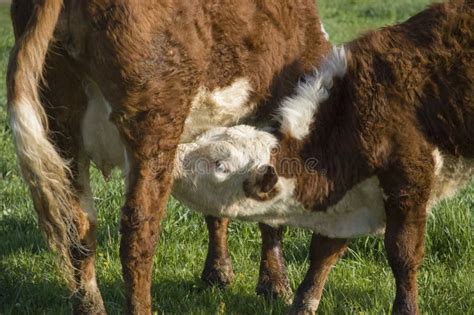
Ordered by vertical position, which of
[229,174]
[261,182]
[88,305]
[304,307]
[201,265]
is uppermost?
[229,174]

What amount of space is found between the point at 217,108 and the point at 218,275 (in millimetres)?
1276

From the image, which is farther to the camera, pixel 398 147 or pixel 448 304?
pixel 448 304

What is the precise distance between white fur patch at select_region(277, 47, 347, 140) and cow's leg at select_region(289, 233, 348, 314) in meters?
0.74

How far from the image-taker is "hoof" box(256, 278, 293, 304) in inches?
199

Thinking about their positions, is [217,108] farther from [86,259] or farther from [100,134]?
[86,259]

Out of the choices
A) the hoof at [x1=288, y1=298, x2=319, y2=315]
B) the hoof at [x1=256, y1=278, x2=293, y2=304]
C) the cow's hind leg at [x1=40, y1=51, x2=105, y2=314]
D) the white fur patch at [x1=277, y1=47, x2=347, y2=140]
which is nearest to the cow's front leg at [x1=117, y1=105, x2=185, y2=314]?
the cow's hind leg at [x1=40, y1=51, x2=105, y2=314]

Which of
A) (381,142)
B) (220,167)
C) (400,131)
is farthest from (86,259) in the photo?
(400,131)

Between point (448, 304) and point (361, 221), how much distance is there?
0.67 metres

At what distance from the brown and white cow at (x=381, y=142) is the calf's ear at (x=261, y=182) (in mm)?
13

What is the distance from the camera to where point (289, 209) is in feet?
14.1

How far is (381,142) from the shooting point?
167 inches

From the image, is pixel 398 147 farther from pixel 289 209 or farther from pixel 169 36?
pixel 169 36

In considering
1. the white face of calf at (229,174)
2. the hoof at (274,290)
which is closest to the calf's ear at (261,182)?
the white face of calf at (229,174)

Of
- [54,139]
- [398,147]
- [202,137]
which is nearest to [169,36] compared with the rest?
[202,137]
